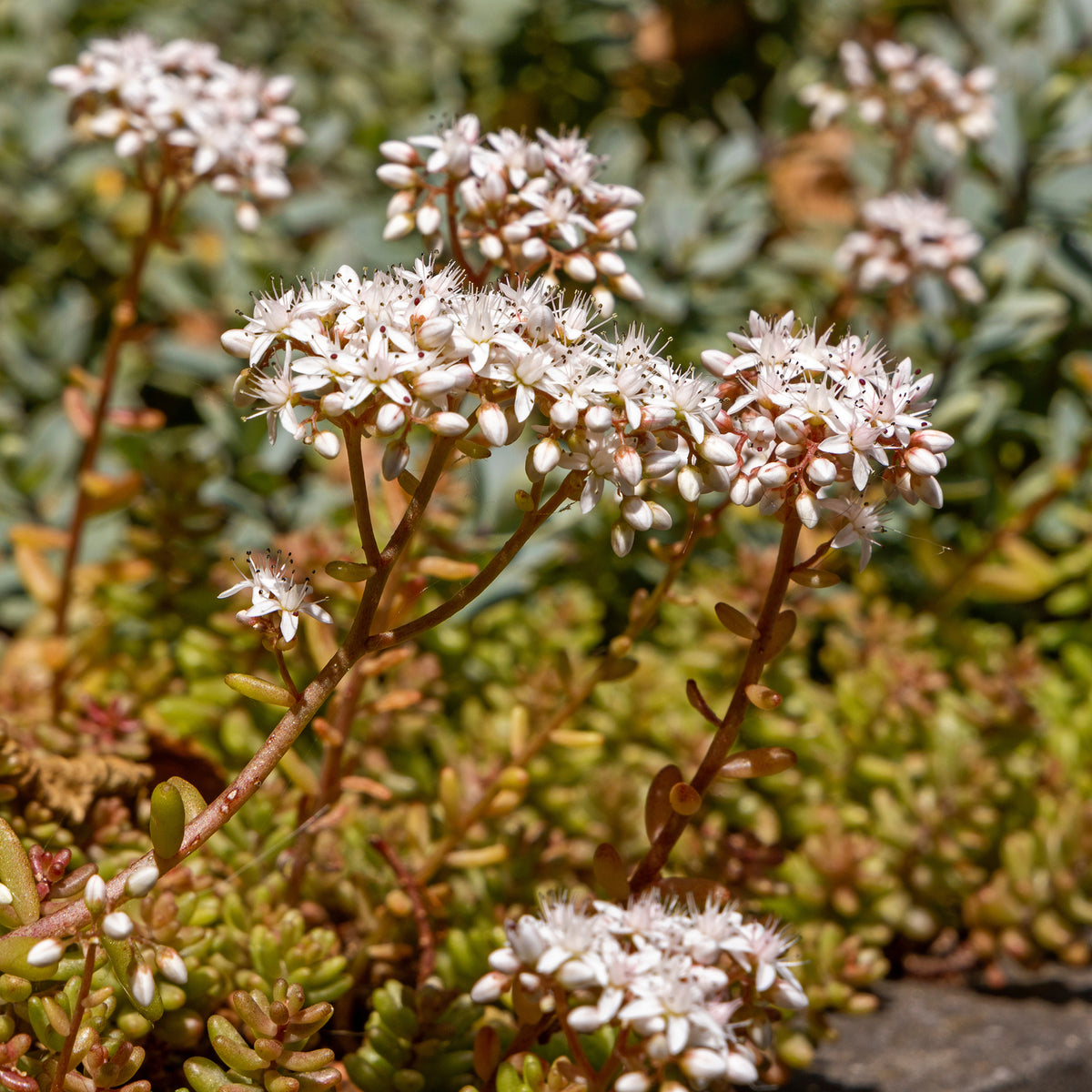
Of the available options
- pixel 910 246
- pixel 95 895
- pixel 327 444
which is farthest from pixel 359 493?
pixel 910 246

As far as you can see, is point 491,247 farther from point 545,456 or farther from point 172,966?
point 172,966

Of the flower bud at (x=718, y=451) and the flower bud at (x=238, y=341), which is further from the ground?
the flower bud at (x=238, y=341)

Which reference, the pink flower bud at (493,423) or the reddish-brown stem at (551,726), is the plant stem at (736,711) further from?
the pink flower bud at (493,423)

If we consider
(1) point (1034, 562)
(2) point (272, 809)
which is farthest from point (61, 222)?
(1) point (1034, 562)

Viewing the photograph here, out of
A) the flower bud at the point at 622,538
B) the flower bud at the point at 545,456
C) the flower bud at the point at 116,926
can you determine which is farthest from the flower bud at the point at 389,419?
the flower bud at the point at 116,926

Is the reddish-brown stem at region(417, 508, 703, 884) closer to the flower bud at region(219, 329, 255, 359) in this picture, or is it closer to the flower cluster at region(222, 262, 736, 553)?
the flower cluster at region(222, 262, 736, 553)

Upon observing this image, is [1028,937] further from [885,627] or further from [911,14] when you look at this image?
[911,14]
